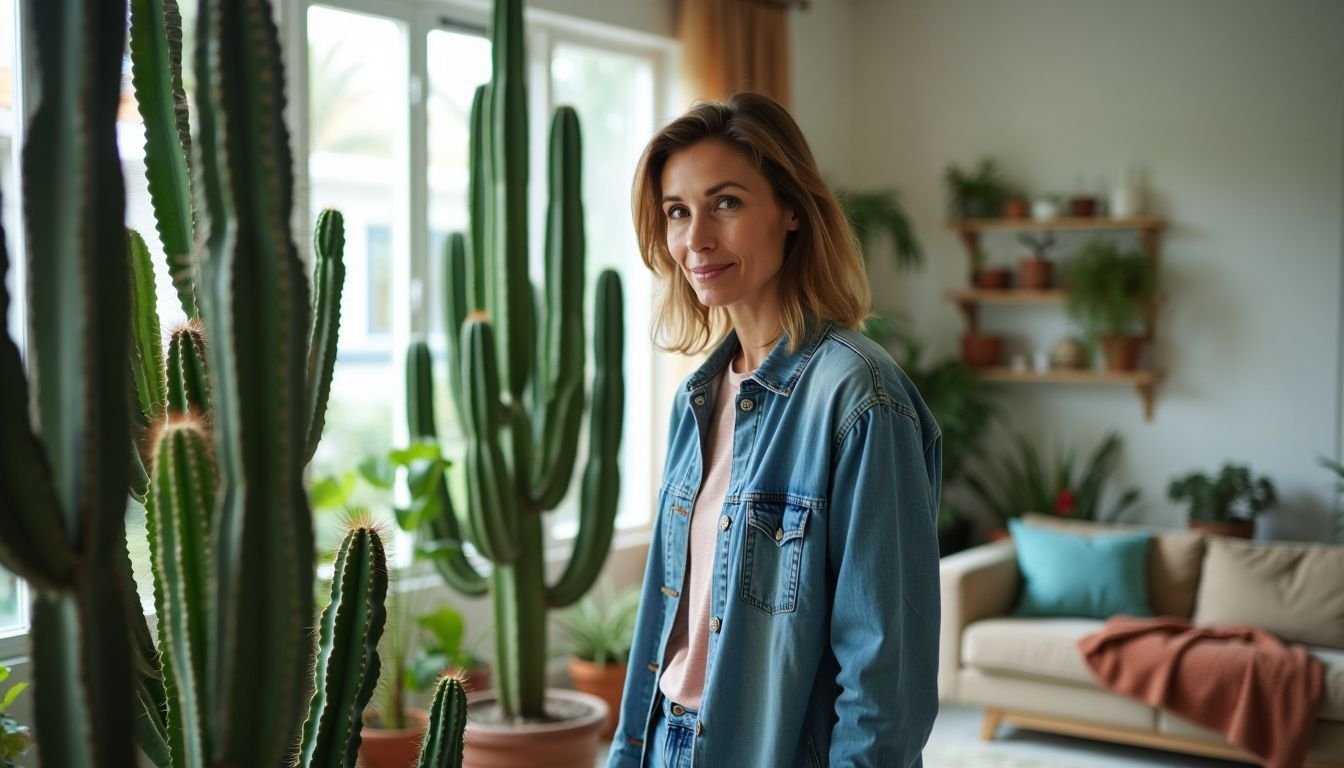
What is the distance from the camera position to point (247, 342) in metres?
0.99

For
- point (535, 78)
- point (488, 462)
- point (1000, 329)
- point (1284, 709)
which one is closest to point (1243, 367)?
point (1000, 329)

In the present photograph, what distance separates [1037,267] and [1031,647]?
198cm

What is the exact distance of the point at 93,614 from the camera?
98 cm

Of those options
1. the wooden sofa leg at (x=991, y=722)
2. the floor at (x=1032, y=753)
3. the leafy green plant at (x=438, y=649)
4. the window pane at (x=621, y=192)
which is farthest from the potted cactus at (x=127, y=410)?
the window pane at (x=621, y=192)

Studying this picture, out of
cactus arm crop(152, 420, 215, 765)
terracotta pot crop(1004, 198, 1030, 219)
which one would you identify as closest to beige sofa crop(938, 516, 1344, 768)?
terracotta pot crop(1004, 198, 1030, 219)

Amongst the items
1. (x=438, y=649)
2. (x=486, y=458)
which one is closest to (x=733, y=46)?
(x=486, y=458)

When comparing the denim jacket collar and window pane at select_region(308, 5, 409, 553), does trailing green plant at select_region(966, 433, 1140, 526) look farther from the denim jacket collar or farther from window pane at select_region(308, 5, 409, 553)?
the denim jacket collar

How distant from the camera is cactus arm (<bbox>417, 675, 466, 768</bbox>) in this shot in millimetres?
1590

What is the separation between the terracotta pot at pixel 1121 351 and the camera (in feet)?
17.0

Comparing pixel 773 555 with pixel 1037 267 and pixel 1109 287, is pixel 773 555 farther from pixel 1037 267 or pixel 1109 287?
pixel 1037 267

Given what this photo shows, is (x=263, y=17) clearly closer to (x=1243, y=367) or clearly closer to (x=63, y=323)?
(x=63, y=323)

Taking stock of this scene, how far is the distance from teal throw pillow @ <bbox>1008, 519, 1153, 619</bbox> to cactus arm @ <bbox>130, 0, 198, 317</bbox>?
3346 millimetres

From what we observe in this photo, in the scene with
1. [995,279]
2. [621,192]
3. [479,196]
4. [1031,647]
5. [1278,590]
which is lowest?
[1031,647]

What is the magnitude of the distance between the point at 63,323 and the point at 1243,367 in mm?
4979
